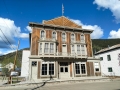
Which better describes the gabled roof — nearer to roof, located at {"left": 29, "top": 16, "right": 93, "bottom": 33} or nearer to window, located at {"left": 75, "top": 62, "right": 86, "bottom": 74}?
roof, located at {"left": 29, "top": 16, "right": 93, "bottom": 33}

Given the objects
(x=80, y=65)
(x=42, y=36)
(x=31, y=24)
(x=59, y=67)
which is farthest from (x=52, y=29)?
(x=80, y=65)

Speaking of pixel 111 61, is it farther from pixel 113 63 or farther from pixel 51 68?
pixel 51 68

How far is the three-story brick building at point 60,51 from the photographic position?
2150cm

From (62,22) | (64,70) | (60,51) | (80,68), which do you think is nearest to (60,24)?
(62,22)

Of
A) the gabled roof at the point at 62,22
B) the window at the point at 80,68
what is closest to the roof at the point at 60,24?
the gabled roof at the point at 62,22

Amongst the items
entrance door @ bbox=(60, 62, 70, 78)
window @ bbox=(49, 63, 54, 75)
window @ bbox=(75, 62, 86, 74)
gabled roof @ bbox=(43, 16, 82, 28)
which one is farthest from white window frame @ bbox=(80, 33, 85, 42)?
window @ bbox=(49, 63, 54, 75)

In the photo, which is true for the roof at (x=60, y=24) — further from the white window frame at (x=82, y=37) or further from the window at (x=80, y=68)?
the window at (x=80, y=68)

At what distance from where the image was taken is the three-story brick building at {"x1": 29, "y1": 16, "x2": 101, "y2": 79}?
2150cm

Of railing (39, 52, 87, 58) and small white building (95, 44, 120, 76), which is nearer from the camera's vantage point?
railing (39, 52, 87, 58)

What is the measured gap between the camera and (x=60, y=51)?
2358cm

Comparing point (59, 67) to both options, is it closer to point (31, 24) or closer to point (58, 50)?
point (58, 50)

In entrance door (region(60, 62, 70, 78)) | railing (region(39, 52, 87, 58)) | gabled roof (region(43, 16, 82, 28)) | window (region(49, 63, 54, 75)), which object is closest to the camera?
window (region(49, 63, 54, 75))

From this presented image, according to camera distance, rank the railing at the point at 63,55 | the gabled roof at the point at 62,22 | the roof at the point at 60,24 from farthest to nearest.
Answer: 1. the gabled roof at the point at 62,22
2. the roof at the point at 60,24
3. the railing at the point at 63,55

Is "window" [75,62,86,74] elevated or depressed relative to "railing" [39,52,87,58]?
depressed
